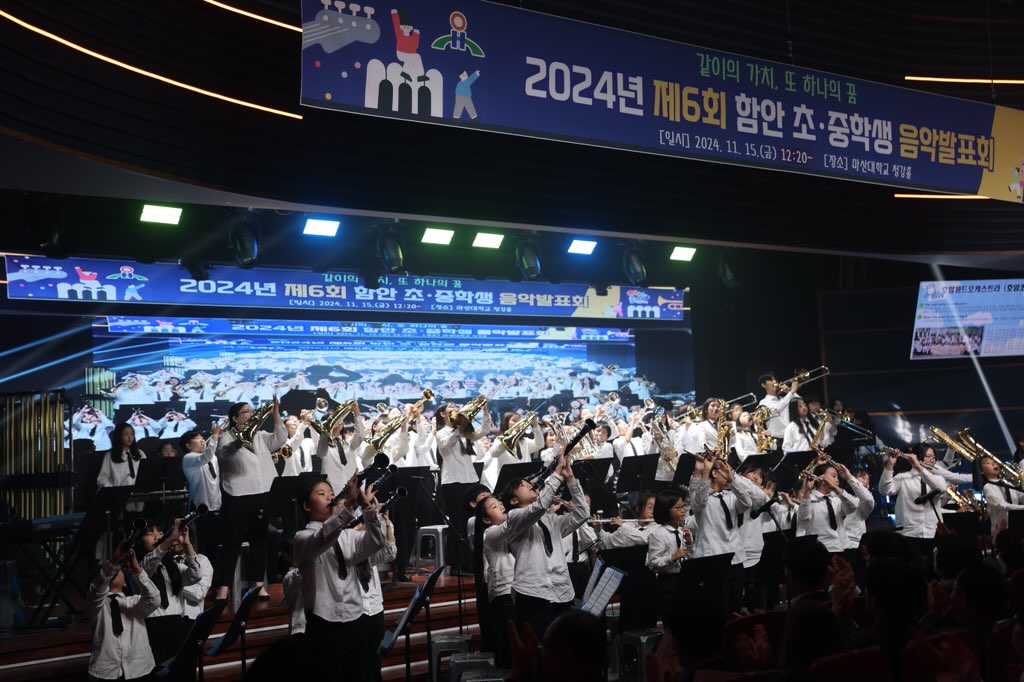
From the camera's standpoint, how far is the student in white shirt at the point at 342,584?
5.50 metres

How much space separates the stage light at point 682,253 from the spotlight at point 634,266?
109 centimetres

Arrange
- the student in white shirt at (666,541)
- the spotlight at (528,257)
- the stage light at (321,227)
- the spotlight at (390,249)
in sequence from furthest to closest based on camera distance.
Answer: the spotlight at (528,257) < the stage light at (321,227) < the spotlight at (390,249) < the student in white shirt at (666,541)

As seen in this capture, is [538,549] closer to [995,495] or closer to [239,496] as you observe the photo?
[239,496]

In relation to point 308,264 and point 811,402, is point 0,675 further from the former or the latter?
point 811,402

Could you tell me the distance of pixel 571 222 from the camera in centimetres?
1019

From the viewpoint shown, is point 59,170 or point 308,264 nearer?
point 59,170

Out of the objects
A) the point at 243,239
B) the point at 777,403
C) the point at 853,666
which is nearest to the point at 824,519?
the point at 777,403

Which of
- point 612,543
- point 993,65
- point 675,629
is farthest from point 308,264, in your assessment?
point 675,629

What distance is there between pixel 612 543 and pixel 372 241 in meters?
6.14

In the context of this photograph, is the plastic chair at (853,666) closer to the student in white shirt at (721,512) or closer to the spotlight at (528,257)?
the student in white shirt at (721,512)

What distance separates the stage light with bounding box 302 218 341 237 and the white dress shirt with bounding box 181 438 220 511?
12.7ft

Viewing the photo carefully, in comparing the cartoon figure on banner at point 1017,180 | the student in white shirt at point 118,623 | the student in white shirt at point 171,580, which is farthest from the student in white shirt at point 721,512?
the cartoon figure on banner at point 1017,180

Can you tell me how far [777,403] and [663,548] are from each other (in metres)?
5.58

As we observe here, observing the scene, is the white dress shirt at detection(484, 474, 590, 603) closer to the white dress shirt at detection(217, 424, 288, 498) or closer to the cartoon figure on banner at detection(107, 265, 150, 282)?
the white dress shirt at detection(217, 424, 288, 498)
